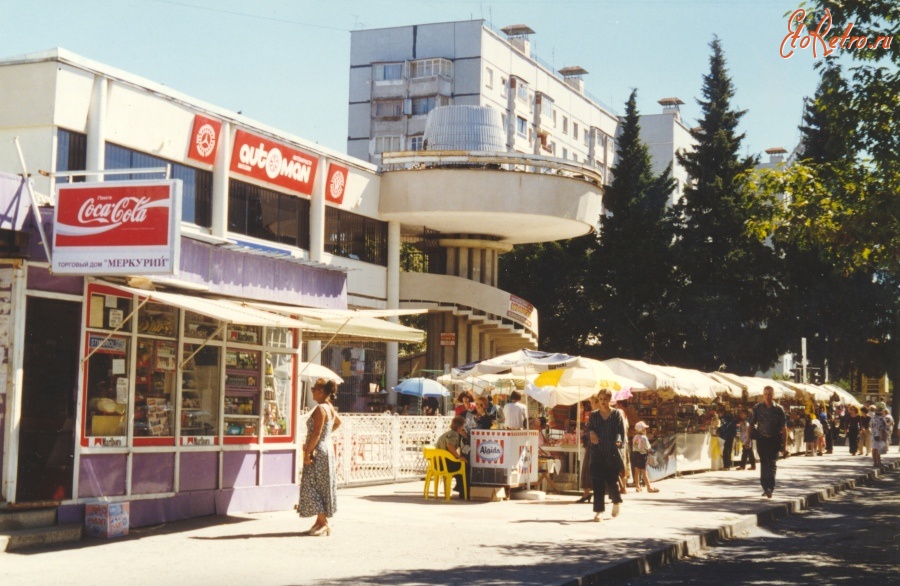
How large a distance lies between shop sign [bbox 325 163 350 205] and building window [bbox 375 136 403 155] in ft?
107

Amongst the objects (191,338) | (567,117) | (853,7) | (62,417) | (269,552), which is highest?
(567,117)

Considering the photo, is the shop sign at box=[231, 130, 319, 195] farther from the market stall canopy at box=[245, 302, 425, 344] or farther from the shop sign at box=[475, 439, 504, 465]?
the market stall canopy at box=[245, 302, 425, 344]

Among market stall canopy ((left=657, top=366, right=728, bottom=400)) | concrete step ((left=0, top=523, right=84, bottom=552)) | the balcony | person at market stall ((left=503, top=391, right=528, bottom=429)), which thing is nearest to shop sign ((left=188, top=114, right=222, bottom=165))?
the balcony

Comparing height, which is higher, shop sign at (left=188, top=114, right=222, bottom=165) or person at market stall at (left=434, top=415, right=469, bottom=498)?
shop sign at (left=188, top=114, right=222, bottom=165)

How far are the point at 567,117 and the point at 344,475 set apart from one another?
6255 cm

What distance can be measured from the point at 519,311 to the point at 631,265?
13.6m

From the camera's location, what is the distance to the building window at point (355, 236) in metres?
39.3

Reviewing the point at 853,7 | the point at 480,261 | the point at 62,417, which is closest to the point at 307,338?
A: the point at 62,417

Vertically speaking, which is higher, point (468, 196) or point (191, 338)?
point (468, 196)

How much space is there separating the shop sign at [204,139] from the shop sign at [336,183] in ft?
21.0

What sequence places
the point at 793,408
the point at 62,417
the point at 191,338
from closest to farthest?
1. the point at 62,417
2. the point at 191,338
3. the point at 793,408

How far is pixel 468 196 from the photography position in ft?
136

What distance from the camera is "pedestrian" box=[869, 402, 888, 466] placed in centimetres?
3175

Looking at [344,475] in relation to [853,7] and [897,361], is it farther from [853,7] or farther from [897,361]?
[897,361]
